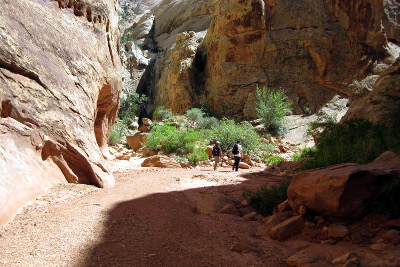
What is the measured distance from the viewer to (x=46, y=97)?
19.1ft

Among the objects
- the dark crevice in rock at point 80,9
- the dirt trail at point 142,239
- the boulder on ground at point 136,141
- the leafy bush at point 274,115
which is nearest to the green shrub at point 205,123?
the leafy bush at point 274,115

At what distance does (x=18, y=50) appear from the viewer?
556 cm

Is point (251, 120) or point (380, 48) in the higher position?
point (380, 48)

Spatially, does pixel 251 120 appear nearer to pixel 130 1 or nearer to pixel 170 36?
pixel 170 36

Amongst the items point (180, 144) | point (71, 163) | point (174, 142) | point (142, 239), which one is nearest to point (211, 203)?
point (142, 239)

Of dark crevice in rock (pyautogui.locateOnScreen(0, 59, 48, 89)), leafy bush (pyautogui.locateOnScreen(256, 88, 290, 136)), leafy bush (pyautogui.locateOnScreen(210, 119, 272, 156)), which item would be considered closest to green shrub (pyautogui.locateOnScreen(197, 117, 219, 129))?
leafy bush (pyautogui.locateOnScreen(256, 88, 290, 136))

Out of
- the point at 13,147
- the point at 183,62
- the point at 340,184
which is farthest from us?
the point at 183,62

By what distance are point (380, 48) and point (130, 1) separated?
44204 millimetres

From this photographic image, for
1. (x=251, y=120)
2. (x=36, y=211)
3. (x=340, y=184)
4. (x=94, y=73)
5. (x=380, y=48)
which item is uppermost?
(x=380, y=48)

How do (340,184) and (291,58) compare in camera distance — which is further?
(291,58)

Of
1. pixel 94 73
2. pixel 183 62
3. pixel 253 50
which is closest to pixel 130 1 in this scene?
pixel 183 62

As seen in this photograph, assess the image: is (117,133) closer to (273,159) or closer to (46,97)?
(273,159)

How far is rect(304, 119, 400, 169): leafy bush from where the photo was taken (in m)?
6.50

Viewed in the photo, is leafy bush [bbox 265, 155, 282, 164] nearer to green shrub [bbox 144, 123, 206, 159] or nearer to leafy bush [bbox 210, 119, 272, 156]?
leafy bush [bbox 210, 119, 272, 156]
